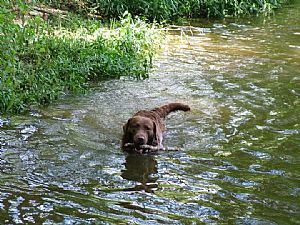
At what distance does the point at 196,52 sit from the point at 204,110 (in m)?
4.45

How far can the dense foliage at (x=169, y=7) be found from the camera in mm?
16484

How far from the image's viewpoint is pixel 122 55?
11.6 meters

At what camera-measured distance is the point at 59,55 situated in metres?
10.8

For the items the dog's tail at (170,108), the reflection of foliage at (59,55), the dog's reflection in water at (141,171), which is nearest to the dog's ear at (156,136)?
the dog's reflection in water at (141,171)

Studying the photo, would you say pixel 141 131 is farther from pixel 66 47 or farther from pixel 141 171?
pixel 66 47

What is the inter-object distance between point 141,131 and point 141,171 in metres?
0.75

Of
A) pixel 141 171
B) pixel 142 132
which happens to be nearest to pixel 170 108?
pixel 142 132

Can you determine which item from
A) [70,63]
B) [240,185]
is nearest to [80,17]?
[70,63]

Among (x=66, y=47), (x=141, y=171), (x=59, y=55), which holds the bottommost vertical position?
(x=141, y=171)

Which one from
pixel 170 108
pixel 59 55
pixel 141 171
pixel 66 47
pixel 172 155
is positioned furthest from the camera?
pixel 66 47

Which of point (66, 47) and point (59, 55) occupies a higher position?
point (66, 47)

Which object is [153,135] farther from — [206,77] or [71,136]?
[206,77]

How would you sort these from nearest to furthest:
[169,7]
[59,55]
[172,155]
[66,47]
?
[172,155] → [59,55] → [66,47] → [169,7]

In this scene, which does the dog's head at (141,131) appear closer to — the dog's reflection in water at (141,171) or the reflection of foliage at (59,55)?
the dog's reflection in water at (141,171)
